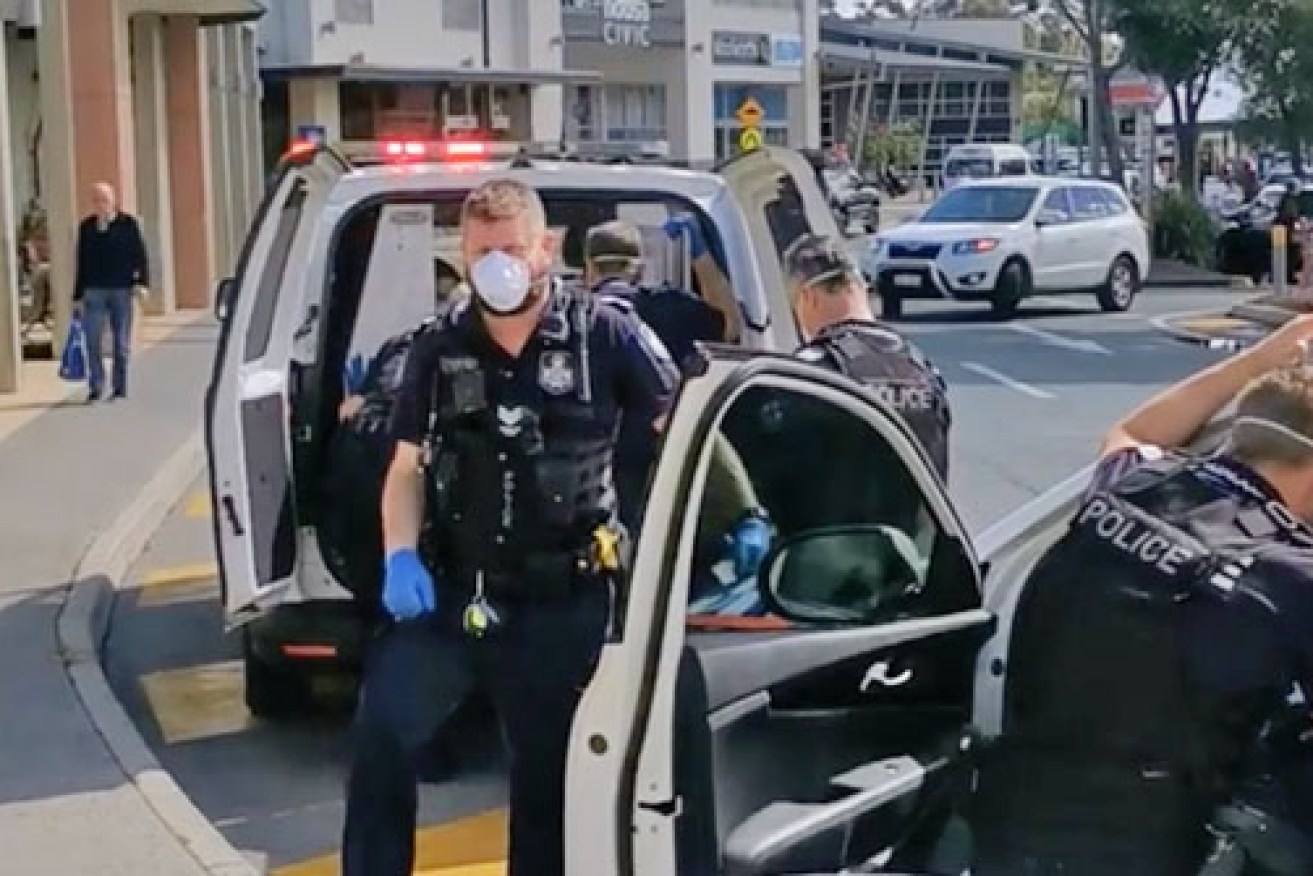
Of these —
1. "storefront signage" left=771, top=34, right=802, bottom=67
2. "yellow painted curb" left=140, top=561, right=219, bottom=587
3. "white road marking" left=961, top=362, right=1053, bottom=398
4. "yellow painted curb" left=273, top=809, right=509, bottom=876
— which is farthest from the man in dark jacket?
"storefront signage" left=771, top=34, right=802, bottom=67

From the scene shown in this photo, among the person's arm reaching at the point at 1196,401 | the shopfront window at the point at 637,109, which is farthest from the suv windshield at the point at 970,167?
the person's arm reaching at the point at 1196,401

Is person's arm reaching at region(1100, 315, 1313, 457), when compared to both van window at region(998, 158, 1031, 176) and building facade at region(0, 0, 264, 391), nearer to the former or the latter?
building facade at region(0, 0, 264, 391)

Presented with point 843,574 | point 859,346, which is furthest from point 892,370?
point 843,574

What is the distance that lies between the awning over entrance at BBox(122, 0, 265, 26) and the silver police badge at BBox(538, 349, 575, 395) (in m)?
22.8

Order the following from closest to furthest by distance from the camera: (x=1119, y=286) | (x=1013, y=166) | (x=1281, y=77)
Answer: (x=1119, y=286) → (x=1281, y=77) → (x=1013, y=166)

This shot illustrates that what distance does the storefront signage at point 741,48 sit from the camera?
64.7m

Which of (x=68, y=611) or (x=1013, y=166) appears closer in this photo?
(x=68, y=611)

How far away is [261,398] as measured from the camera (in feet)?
24.8

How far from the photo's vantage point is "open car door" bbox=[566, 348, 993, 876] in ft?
12.5

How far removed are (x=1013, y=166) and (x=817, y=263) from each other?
2359 inches

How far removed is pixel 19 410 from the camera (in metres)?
18.0

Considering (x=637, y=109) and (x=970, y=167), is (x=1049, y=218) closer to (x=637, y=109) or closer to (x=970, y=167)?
(x=637, y=109)

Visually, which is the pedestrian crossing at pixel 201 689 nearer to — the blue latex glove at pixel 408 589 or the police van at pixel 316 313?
the police van at pixel 316 313

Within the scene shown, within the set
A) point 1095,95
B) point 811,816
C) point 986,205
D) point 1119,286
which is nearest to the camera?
point 811,816
